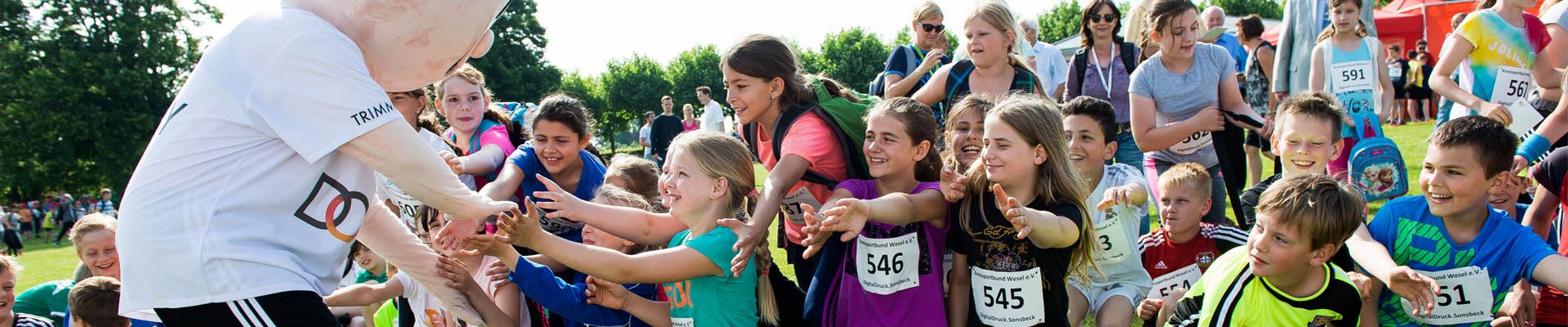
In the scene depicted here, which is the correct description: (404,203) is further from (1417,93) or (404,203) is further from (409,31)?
(1417,93)

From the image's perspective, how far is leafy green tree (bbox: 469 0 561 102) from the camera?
38.8 meters

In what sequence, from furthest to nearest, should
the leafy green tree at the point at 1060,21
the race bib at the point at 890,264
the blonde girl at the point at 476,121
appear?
the leafy green tree at the point at 1060,21 < the blonde girl at the point at 476,121 < the race bib at the point at 890,264

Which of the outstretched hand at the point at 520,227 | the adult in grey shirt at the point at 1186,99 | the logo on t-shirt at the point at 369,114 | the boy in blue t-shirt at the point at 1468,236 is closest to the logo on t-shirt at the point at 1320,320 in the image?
the boy in blue t-shirt at the point at 1468,236

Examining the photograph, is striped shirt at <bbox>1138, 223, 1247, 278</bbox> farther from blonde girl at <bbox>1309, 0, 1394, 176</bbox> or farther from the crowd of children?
blonde girl at <bbox>1309, 0, 1394, 176</bbox>

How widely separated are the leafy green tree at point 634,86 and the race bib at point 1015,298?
47395mm

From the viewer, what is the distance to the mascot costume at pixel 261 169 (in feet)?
6.27

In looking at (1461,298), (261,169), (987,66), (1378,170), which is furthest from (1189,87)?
(261,169)

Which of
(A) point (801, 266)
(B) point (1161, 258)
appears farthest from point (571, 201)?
(B) point (1161, 258)

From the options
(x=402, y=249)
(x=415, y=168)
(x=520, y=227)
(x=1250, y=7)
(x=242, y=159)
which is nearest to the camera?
(x=242, y=159)

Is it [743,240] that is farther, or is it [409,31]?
[743,240]

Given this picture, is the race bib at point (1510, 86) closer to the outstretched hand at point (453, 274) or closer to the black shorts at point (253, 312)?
the outstretched hand at point (453, 274)

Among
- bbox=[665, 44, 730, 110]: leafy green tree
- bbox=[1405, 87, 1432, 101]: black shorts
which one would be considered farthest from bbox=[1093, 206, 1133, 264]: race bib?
bbox=[665, 44, 730, 110]: leafy green tree

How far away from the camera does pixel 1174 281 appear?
3.52 meters

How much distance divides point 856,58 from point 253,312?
43946 mm
